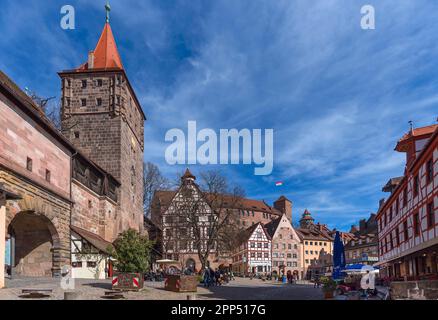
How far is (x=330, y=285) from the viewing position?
57.8ft

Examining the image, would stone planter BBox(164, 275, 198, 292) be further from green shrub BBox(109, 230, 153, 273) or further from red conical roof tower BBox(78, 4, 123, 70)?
red conical roof tower BBox(78, 4, 123, 70)

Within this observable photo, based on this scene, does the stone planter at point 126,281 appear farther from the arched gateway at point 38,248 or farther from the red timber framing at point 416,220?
the red timber framing at point 416,220

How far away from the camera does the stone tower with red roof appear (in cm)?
4028

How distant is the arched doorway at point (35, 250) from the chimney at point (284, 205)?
97160mm

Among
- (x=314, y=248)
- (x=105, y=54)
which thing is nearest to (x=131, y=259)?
(x=105, y=54)

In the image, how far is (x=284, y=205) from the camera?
120 meters

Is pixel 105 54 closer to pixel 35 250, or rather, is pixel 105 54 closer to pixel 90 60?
pixel 90 60

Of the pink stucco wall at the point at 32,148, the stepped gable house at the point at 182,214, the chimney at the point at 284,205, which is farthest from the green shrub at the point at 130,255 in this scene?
the chimney at the point at 284,205

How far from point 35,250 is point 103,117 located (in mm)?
17547

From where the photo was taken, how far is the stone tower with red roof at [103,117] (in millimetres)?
40281

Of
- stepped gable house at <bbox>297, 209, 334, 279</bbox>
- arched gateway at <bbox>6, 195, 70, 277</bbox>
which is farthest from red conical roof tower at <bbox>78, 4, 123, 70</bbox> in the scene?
stepped gable house at <bbox>297, 209, 334, 279</bbox>

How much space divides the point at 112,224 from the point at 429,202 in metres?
24.2
